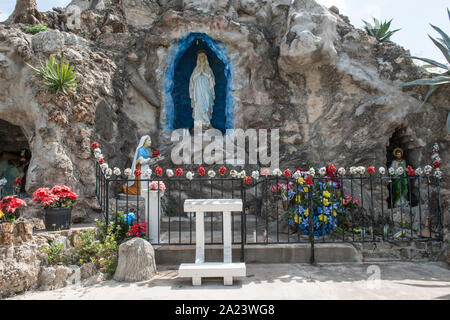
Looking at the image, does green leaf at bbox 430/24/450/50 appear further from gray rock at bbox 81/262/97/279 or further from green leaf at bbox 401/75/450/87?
gray rock at bbox 81/262/97/279

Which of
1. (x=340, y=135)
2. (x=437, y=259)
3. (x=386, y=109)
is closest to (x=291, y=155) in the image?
(x=340, y=135)

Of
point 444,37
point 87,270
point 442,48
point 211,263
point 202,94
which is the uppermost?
point 444,37

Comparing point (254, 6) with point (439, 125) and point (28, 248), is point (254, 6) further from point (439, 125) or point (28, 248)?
point (28, 248)

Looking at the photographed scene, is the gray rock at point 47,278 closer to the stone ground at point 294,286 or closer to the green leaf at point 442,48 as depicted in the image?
the stone ground at point 294,286

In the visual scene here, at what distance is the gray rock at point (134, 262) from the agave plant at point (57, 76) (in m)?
4.48

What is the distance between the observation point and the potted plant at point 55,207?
522 centimetres

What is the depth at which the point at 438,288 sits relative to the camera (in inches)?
168

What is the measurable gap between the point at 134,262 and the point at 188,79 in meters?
8.01

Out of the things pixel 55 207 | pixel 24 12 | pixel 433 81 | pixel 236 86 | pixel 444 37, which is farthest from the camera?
pixel 236 86

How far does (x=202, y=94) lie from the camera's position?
1060 cm

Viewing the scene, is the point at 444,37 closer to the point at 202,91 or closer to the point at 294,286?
the point at 202,91

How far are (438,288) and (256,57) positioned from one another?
8247 millimetres

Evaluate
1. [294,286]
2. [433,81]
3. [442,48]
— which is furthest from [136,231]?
[442,48]

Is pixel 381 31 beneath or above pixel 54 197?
above
